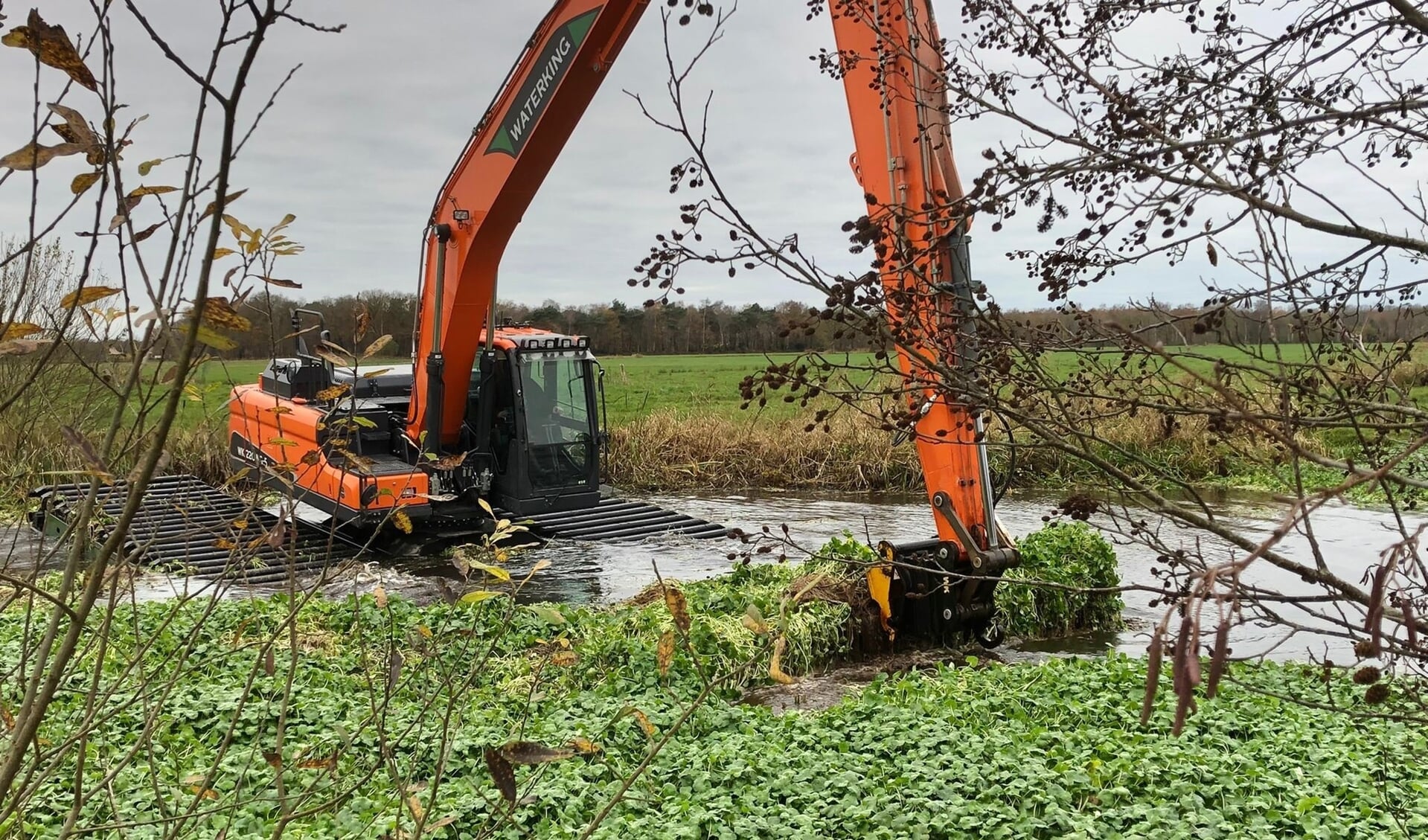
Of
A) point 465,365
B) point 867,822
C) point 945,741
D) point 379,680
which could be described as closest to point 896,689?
point 945,741

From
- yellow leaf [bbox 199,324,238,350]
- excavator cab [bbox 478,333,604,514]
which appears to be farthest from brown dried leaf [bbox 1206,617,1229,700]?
excavator cab [bbox 478,333,604,514]

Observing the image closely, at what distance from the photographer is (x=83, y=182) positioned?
1.54 meters

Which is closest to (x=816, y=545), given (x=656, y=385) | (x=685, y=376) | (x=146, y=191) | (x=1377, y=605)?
(x=146, y=191)

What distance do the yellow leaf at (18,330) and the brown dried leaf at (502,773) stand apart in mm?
884

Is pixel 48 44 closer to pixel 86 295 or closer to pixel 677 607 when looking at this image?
pixel 86 295

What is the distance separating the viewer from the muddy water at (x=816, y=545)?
8.38 m

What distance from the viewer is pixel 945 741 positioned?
5.13 meters

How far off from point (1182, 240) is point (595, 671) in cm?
486

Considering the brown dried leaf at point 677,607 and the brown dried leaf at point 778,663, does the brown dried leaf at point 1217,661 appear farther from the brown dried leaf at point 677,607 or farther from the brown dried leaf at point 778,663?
the brown dried leaf at point 677,607

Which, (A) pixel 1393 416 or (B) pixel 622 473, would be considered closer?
(A) pixel 1393 416

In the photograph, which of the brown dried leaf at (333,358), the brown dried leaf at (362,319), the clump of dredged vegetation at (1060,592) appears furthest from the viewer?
the clump of dredged vegetation at (1060,592)

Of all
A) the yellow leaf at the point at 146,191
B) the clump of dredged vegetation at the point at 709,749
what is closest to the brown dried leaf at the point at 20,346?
the yellow leaf at the point at 146,191

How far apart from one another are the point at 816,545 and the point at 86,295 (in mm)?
10285

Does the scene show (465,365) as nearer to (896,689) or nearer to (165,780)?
(896,689)
